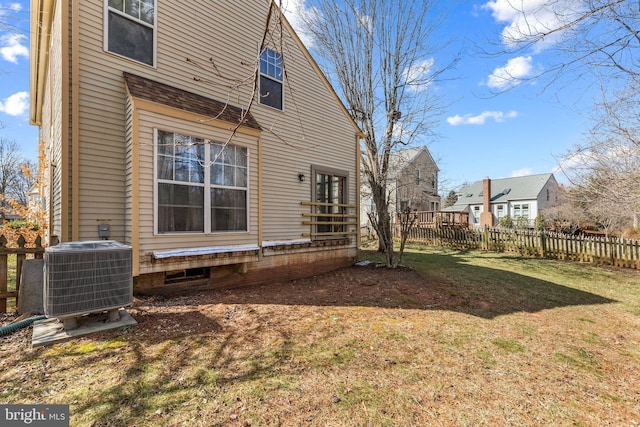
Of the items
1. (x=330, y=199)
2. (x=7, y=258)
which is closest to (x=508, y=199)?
(x=330, y=199)

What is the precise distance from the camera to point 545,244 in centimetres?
1230

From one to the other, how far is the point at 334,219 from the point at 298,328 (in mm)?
5259

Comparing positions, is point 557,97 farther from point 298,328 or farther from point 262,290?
point 262,290

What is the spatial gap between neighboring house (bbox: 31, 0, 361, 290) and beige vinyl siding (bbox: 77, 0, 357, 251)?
0.07 feet

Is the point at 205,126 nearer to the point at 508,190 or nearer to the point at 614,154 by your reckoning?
the point at 614,154

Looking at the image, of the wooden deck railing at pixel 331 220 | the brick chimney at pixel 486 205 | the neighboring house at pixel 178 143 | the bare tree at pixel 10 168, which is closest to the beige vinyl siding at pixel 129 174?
the neighboring house at pixel 178 143

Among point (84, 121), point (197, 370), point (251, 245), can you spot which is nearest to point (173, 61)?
point (84, 121)

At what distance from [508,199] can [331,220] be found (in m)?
34.4

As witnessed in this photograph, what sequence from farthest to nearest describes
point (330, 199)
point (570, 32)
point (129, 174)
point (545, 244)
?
point (545, 244)
point (330, 199)
point (129, 174)
point (570, 32)

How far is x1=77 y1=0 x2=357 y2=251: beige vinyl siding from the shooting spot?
4.70 metres

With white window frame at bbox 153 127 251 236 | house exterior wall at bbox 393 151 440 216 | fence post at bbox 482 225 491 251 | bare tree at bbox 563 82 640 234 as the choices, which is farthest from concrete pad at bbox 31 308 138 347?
house exterior wall at bbox 393 151 440 216

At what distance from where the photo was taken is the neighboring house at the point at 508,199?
107 feet

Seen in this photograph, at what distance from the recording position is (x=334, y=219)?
8.94m

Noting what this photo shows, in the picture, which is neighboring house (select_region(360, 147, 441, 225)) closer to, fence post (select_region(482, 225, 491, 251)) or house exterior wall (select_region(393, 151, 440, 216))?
house exterior wall (select_region(393, 151, 440, 216))
